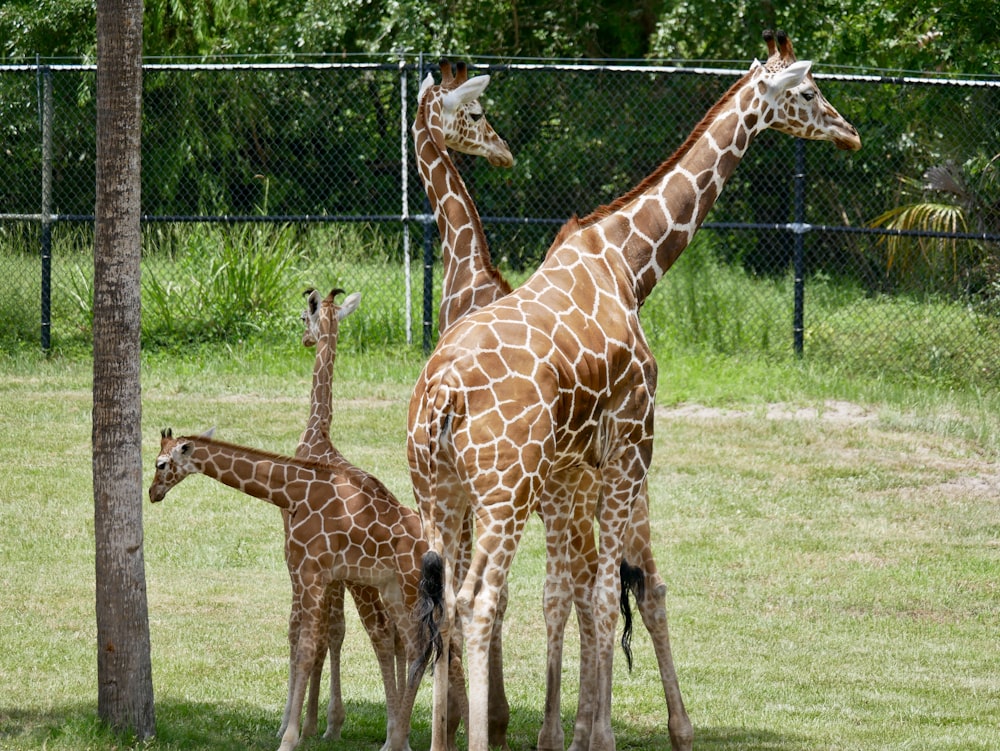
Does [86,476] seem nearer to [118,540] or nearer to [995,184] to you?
[118,540]

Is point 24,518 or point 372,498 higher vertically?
point 372,498

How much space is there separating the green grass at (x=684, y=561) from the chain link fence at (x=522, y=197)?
730 millimetres

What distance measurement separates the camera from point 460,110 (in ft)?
25.7

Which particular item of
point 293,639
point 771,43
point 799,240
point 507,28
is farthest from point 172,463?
point 507,28

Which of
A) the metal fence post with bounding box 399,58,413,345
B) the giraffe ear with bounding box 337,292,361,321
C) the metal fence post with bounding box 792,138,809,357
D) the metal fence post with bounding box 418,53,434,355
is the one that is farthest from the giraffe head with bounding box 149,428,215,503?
the metal fence post with bounding box 792,138,809,357

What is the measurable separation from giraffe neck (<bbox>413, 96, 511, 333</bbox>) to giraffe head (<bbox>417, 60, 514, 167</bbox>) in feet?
0.12

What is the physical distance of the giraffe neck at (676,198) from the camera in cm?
676

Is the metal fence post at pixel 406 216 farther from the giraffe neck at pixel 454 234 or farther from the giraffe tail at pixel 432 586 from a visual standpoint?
the giraffe tail at pixel 432 586

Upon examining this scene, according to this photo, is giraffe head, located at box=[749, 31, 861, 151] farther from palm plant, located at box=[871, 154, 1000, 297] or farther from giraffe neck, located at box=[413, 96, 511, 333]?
palm plant, located at box=[871, 154, 1000, 297]

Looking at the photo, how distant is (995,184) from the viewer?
15234 millimetres

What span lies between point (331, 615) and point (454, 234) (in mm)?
1926

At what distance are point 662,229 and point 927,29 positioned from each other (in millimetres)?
14702

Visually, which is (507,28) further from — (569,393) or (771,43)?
(569,393)

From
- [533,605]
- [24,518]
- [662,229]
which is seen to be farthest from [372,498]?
[24,518]
